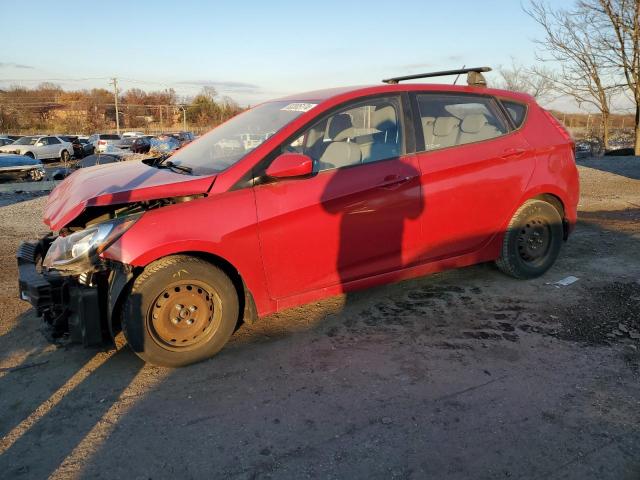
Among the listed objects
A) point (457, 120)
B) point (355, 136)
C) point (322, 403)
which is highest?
point (457, 120)

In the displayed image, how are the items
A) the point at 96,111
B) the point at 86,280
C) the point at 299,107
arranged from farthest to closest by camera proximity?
the point at 96,111
the point at 299,107
the point at 86,280

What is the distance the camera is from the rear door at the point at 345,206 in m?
3.54

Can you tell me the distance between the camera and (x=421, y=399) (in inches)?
118

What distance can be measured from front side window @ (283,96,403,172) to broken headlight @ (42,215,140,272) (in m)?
1.28

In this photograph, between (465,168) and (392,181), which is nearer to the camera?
(392,181)

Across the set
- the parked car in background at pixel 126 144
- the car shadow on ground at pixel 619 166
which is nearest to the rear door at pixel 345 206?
the car shadow on ground at pixel 619 166

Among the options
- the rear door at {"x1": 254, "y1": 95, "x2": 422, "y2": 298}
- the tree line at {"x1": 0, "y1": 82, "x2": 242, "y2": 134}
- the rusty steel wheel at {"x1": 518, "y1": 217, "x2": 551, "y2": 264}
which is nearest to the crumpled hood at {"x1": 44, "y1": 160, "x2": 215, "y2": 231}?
the rear door at {"x1": 254, "y1": 95, "x2": 422, "y2": 298}

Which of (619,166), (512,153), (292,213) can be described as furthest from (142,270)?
(619,166)

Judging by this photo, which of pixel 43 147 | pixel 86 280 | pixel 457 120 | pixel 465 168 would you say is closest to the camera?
pixel 86 280

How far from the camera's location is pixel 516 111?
15.7 feet

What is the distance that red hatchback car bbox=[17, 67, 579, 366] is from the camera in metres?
3.25

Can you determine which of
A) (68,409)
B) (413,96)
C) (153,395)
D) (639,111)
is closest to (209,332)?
(153,395)

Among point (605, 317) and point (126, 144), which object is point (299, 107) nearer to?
point (605, 317)

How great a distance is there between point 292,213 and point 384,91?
56.1 inches
